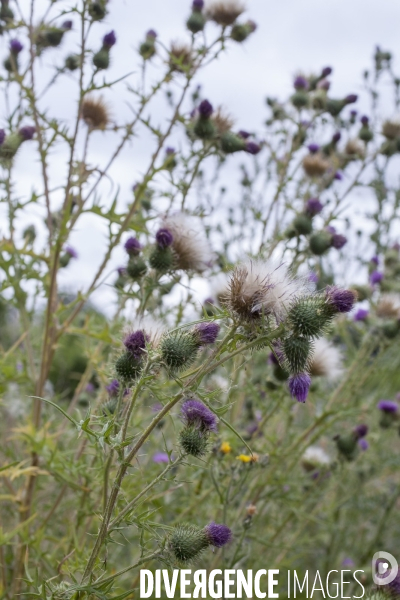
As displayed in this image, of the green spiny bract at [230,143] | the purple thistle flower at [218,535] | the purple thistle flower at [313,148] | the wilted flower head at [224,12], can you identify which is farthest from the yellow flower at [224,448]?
the purple thistle flower at [313,148]

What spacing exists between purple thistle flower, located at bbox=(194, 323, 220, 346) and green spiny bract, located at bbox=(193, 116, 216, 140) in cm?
203

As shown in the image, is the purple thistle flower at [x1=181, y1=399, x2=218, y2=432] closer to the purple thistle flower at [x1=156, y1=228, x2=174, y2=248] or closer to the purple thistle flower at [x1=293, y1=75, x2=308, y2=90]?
the purple thistle flower at [x1=156, y1=228, x2=174, y2=248]

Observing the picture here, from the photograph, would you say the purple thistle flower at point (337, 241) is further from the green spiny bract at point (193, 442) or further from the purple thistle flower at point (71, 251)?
the green spiny bract at point (193, 442)

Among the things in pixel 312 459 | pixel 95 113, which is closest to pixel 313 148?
pixel 95 113

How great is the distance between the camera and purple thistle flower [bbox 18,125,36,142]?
11.7 ft

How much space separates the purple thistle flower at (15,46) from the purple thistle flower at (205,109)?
1258mm

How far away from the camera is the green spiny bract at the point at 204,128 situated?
147 inches

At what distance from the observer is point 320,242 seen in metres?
4.00

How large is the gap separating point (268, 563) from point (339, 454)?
0.82 meters

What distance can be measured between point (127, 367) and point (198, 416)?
0.95ft

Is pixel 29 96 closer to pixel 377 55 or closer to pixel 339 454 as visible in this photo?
pixel 339 454

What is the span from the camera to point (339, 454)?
4.08 meters

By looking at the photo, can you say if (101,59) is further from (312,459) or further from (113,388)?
(312,459)

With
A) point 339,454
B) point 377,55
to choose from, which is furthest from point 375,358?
point 377,55
